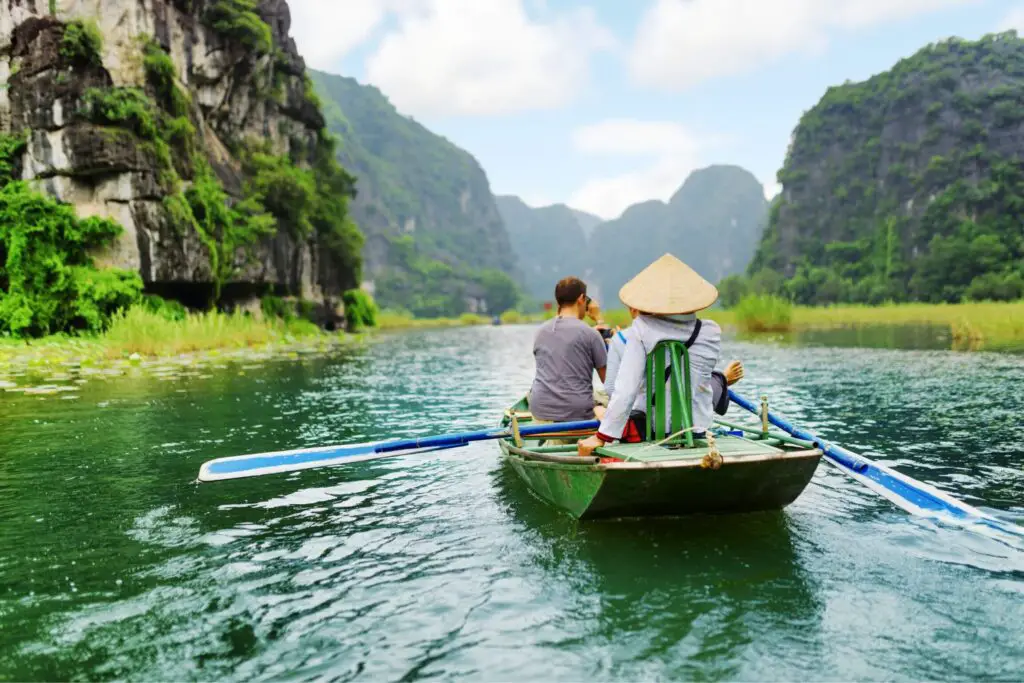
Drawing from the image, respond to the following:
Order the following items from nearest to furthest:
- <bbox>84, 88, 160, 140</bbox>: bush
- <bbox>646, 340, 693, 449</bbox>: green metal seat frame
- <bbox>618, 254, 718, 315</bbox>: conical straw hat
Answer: <bbox>618, 254, 718, 315</bbox>: conical straw hat → <bbox>646, 340, 693, 449</bbox>: green metal seat frame → <bbox>84, 88, 160, 140</bbox>: bush

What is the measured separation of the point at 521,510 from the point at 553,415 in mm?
1064

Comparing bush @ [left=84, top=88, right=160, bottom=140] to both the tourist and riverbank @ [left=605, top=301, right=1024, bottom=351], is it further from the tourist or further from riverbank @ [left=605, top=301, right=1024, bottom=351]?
the tourist

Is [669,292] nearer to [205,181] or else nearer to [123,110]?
[123,110]

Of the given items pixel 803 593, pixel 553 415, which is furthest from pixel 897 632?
pixel 553 415

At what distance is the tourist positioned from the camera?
14.7ft

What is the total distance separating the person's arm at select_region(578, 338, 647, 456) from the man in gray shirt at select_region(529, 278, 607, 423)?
1114 millimetres

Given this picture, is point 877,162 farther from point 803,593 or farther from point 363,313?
point 803,593

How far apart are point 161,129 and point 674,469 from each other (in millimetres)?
23779

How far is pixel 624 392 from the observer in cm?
452

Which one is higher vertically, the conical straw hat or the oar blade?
the conical straw hat

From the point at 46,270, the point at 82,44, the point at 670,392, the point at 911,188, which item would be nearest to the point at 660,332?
the point at 670,392

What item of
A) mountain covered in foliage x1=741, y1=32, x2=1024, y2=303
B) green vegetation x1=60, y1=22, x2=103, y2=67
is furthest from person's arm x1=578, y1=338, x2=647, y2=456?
mountain covered in foliage x1=741, y1=32, x2=1024, y2=303

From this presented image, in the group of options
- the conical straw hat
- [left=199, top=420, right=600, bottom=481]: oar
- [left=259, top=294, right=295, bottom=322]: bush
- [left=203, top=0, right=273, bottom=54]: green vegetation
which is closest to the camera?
the conical straw hat

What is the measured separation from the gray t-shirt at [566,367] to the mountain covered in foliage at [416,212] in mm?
107245
